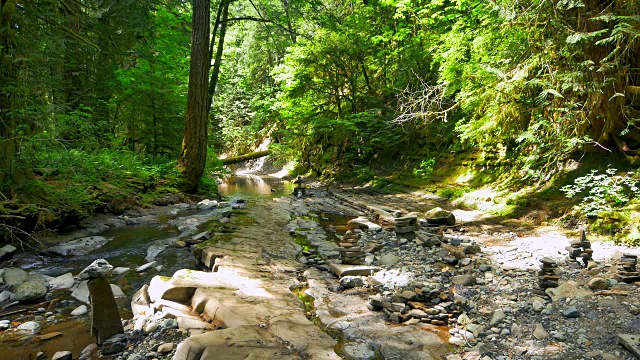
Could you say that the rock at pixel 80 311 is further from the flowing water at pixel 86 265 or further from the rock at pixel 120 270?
the rock at pixel 120 270

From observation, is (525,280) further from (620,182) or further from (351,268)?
(620,182)

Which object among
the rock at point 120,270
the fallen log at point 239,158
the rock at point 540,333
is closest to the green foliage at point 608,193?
the rock at point 540,333

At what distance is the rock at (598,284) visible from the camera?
11.9 feet

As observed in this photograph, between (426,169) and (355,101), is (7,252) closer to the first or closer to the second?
(426,169)

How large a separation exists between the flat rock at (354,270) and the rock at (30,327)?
10.7ft

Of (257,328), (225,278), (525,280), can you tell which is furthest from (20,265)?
(525,280)

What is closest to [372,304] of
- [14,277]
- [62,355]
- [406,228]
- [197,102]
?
[62,355]

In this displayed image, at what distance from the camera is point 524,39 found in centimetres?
732

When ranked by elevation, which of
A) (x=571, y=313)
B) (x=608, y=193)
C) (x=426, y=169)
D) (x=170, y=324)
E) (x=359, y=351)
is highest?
(x=426, y=169)

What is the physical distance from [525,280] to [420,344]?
6.80 ft

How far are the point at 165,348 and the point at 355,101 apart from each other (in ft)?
51.0

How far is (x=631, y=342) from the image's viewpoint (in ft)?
8.41

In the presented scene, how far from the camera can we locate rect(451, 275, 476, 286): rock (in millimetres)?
4242

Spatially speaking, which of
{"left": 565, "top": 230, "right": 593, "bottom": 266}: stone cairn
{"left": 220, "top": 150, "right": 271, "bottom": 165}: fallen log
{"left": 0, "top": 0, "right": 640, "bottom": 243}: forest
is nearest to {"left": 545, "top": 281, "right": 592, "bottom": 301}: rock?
{"left": 565, "top": 230, "right": 593, "bottom": 266}: stone cairn
